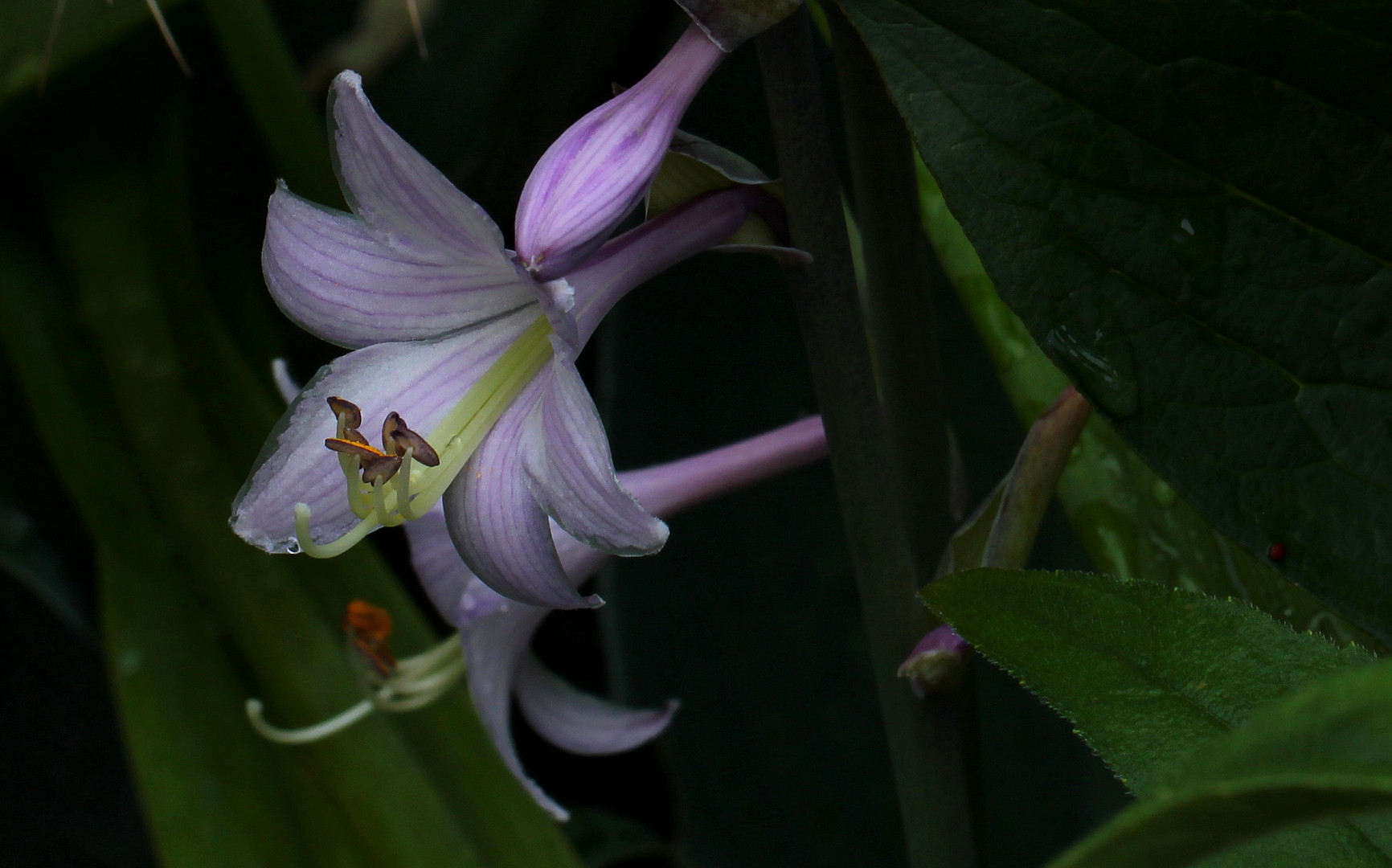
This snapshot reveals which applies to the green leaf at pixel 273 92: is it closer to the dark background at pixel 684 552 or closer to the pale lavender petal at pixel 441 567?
the dark background at pixel 684 552

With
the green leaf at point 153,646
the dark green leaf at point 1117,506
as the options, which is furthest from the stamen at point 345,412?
the green leaf at point 153,646

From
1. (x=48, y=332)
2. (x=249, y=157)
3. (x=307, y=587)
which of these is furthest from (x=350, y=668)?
(x=249, y=157)

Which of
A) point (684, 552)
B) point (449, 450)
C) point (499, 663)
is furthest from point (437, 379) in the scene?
point (684, 552)

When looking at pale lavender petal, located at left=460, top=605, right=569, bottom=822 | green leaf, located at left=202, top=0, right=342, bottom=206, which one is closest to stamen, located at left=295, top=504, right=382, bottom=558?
pale lavender petal, located at left=460, top=605, right=569, bottom=822

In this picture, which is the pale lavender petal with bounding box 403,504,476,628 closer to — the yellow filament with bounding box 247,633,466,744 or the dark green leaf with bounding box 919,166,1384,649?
the yellow filament with bounding box 247,633,466,744

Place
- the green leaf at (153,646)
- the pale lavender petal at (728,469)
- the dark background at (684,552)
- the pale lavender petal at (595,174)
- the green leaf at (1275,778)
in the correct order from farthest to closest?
the dark background at (684,552) → the green leaf at (153,646) → the pale lavender petal at (728,469) → the pale lavender petal at (595,174) → the green leaf at (1275,778)

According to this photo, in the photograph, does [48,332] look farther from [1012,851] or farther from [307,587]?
[1012,851]
